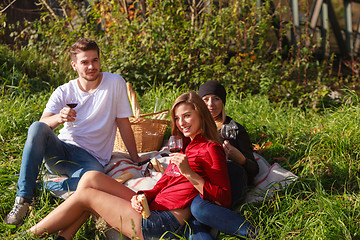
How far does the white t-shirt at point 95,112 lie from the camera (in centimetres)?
418

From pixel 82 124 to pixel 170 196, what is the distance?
61.9 inches

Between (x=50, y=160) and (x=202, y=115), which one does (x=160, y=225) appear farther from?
(x=50, y=160)

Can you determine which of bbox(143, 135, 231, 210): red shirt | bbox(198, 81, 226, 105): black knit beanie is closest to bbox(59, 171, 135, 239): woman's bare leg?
bbox(143, 135, 231, 210): red shirt

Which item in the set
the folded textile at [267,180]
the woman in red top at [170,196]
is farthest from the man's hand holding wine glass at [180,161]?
the folded textile at [267,180]

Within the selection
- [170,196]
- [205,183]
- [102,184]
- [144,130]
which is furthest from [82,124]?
[205,183]

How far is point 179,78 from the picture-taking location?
21.9ft

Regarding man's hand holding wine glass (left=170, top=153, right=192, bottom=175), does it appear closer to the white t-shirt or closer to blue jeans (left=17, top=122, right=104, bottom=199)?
blue jeans (left=17, top=122, right=104, bottom=199)

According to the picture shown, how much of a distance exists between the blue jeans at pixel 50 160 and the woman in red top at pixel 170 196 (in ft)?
1.71

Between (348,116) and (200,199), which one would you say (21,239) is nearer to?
(200,199)

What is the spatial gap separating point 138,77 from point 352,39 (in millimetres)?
6887

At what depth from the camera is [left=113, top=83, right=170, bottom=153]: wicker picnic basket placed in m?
4.83

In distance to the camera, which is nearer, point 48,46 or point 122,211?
point 122,211

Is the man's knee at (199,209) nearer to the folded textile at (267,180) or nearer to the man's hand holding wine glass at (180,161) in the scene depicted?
the man's hand holding wine glass at (180,161)

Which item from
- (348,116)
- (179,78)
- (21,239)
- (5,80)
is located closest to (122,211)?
(21,239)
